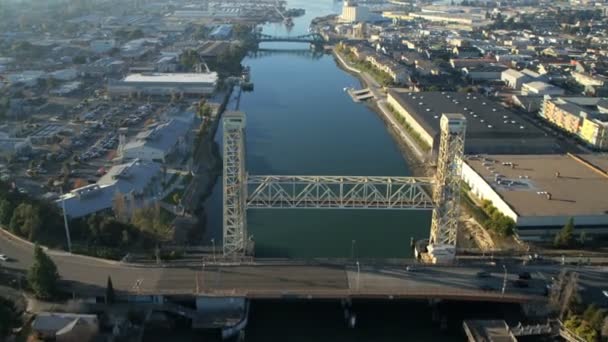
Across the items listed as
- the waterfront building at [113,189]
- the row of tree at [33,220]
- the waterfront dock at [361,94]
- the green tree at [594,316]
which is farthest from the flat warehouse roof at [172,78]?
the green tree at [594,316]

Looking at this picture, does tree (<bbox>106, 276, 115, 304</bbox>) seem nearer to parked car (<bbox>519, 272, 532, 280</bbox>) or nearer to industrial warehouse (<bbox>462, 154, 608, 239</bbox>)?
parked car (<bbox>519, 272, 532, 280</bbox>)

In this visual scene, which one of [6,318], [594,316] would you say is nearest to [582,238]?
[594,316]

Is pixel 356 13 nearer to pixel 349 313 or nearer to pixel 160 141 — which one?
pixel 160 141

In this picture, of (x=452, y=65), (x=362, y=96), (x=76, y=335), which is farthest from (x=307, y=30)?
(x=76, y=335)

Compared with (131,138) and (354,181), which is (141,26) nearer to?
(131,138)

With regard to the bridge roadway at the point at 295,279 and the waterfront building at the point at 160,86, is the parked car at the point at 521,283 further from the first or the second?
the waterfront building at the point at 160,86
